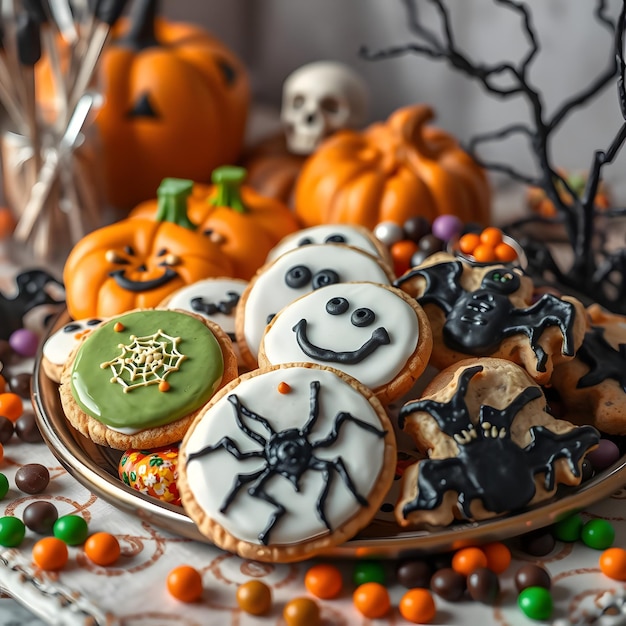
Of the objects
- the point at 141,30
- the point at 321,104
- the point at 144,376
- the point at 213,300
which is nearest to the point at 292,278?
the point at 213,300

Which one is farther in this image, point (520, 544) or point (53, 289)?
point (53, 289)

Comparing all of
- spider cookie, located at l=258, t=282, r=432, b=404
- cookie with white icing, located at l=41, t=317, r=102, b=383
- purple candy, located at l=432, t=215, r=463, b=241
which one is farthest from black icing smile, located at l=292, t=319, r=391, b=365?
purple candy, located at l=432, t=215, r=463, b=241

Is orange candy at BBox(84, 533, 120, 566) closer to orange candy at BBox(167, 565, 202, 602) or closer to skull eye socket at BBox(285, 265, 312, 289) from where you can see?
orange candy at BBox(167, 565, 202, 602)

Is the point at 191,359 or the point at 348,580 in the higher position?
the point at 191,359

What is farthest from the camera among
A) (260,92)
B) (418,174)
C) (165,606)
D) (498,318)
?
(260,92)

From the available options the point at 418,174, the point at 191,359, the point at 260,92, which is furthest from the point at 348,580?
the point at 260,92

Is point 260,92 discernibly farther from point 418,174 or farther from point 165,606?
point 165,606

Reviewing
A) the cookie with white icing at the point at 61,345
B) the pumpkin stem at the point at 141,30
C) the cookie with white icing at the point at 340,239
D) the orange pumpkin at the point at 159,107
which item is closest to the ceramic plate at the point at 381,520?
the cookie with white icing at the point at 61,345

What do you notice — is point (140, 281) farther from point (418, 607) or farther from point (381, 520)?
point (418, 607)

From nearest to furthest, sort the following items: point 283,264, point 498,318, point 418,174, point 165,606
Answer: point 165,606, point 498,318, point 283,264, point 418,174
